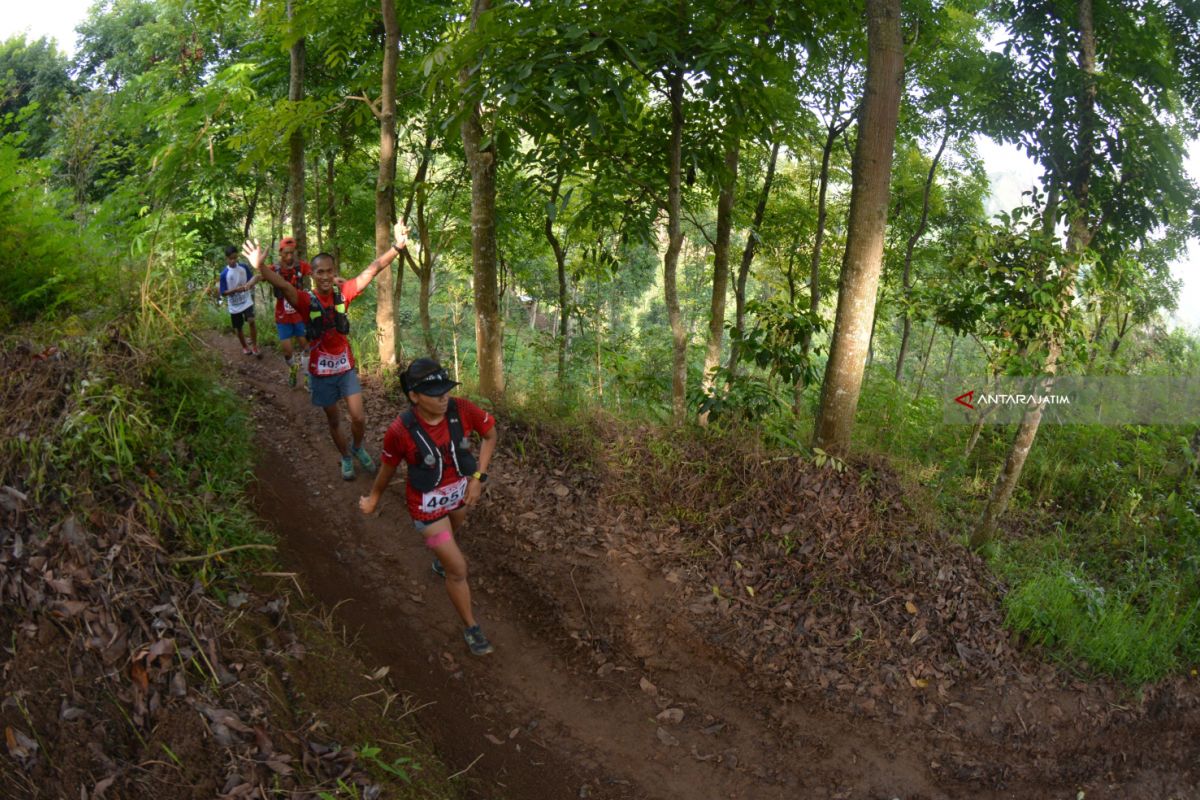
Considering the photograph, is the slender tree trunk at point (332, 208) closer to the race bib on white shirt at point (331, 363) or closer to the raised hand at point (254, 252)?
the race bib on white shirt at point (331, 363)

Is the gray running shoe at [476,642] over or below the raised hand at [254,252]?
below

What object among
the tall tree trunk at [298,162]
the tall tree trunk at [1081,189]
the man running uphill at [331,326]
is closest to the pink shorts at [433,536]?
the man running uphill at [331,326]

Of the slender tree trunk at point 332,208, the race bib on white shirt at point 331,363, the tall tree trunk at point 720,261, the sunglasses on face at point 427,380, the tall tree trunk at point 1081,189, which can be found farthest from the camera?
the slender tree trunk at point 332,208

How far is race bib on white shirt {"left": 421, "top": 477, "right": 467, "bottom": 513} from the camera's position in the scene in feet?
15.8

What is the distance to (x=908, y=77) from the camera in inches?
493

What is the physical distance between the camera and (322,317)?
6480 mm

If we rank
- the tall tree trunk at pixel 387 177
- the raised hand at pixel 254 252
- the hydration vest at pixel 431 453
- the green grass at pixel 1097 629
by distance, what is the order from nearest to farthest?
the hydration vest at pixel 431 453 → the raised hand at pixel 254 252 → the green grass at pixel 1097 629 → the tall tree trunk at pixel 387 177

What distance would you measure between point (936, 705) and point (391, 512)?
529 cm

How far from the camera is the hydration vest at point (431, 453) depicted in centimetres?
473

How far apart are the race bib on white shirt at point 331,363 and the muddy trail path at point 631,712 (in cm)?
129

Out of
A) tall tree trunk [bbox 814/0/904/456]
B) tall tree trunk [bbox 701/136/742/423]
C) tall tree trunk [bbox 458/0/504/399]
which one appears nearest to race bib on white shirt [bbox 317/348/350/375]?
tall tree trunk [bbox 458/0/504/399]

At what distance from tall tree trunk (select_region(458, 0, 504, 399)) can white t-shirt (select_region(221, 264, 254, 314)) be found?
3900mm

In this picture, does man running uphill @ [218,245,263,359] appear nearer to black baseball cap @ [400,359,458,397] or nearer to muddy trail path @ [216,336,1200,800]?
muddy trail path @ [216,336,1200,800]

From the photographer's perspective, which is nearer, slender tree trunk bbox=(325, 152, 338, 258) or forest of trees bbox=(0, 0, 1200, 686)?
forest of trees bbox=(0, 0, 1200, 686)
